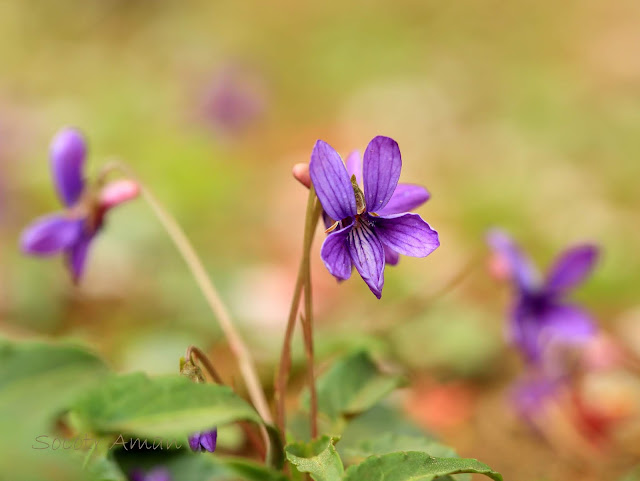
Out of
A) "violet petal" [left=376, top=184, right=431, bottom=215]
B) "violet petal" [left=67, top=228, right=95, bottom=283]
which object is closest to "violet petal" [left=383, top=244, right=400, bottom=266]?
"violet petal" [left=376, top=184, right=431, bottom=215]

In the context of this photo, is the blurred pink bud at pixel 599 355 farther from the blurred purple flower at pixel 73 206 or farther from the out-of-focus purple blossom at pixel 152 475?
the out-of-focus purple blossom at pixel 152 475

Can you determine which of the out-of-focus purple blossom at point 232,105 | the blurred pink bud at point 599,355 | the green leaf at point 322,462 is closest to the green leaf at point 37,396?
the green leaf at point 322,462

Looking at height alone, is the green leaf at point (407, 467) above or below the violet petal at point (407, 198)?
below

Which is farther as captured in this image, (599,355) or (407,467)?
(599,355)

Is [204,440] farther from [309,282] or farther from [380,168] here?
[380,168]

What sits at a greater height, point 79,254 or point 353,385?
point 79,254

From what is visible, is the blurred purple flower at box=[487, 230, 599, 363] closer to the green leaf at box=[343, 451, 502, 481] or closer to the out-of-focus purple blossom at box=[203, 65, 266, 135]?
the green leaf at box=[343, 451, 502, 481]

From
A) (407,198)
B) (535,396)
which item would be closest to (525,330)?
(535,396)
